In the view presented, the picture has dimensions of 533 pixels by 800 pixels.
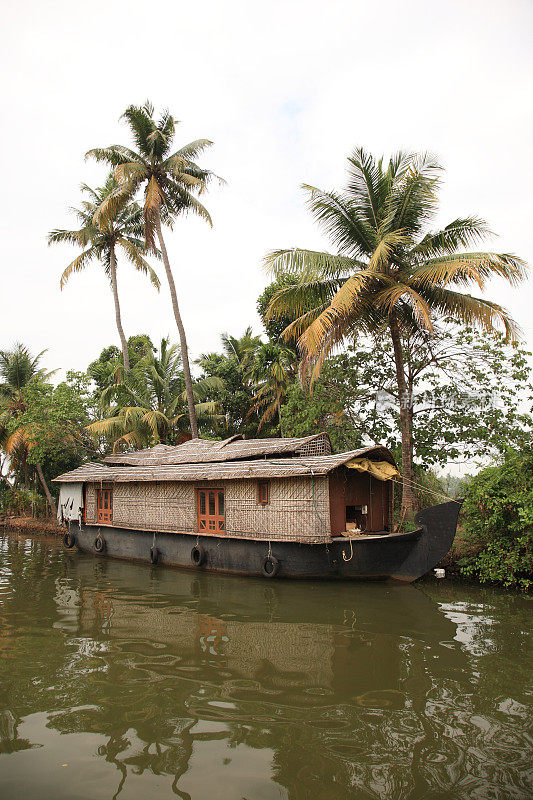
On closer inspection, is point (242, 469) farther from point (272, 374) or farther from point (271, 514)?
point (272, 374)

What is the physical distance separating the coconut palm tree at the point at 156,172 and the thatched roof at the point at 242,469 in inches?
112

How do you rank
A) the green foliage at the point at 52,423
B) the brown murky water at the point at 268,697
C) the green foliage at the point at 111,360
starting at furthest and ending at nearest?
the green foliage at the point at 111,360, the green foliage at the point at 52,423, the brown murky water at the point at 268,697

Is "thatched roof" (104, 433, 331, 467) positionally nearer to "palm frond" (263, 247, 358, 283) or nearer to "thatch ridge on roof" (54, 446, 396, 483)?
"thatch ridge on roof" (54, 446, 396, 483)

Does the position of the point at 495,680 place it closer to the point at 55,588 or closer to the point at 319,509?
the point at 319,509

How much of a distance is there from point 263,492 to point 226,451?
200 cm

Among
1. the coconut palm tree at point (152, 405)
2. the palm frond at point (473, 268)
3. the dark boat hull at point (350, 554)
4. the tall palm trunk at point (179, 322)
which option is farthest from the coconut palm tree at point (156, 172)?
the palm frond at point (473, 268)

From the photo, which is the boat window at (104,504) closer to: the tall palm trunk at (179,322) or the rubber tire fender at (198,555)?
the tall palm trunk at (179,322)

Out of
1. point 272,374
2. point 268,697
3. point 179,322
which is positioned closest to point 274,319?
point 272,374

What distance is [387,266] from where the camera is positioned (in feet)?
33.3

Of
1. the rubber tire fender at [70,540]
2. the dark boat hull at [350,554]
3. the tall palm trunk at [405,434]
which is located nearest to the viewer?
the dark boat hull at [350,554]

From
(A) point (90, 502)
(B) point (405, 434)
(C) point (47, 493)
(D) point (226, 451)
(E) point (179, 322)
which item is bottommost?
(A) point (90, 502)

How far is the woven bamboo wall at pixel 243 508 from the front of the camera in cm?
867

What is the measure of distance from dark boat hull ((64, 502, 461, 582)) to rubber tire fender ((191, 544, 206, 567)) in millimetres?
43

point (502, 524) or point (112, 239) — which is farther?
point (112, 239)
